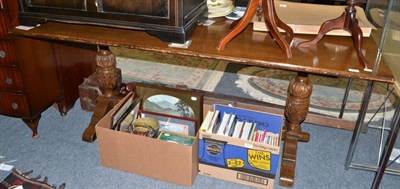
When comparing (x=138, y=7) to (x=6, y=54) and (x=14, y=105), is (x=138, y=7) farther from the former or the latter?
(x=14, y=105)

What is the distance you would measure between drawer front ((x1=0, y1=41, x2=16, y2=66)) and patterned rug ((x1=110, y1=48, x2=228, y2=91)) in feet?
3.39

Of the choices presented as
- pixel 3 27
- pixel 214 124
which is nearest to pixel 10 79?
pixel 3 27

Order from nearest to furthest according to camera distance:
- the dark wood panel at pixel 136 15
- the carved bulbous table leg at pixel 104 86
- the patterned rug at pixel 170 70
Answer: the dark wood panel at pixel 136 15 < the carved bulbous table leg at pixel 104 86 < the patterned rug at pixel 170 70

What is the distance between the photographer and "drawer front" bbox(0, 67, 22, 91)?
185 cm

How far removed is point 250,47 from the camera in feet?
4.95

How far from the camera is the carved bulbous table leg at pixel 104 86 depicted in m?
1.97

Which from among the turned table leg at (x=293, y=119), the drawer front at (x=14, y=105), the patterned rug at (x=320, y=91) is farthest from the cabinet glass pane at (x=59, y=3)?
the patterned rug at (x=320, y=91)

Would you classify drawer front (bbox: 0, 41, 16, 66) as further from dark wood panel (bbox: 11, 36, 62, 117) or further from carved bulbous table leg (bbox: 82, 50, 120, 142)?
carved bulbous table leg (bbox: 82, 50, 120, 142)

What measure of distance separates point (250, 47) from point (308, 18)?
39cm

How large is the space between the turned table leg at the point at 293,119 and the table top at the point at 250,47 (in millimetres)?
237

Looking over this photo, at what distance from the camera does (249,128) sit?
178cm

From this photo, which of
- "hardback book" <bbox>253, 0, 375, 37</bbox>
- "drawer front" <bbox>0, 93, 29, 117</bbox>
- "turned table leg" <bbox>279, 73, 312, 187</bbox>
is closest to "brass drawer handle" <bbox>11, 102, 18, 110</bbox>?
"drawer front" <bbox>0, 93, 29, 117</bbox>

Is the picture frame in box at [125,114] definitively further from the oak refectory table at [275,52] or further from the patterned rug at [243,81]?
the patterned rug at [243,81]

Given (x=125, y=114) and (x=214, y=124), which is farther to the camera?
(x=125, y=114)
